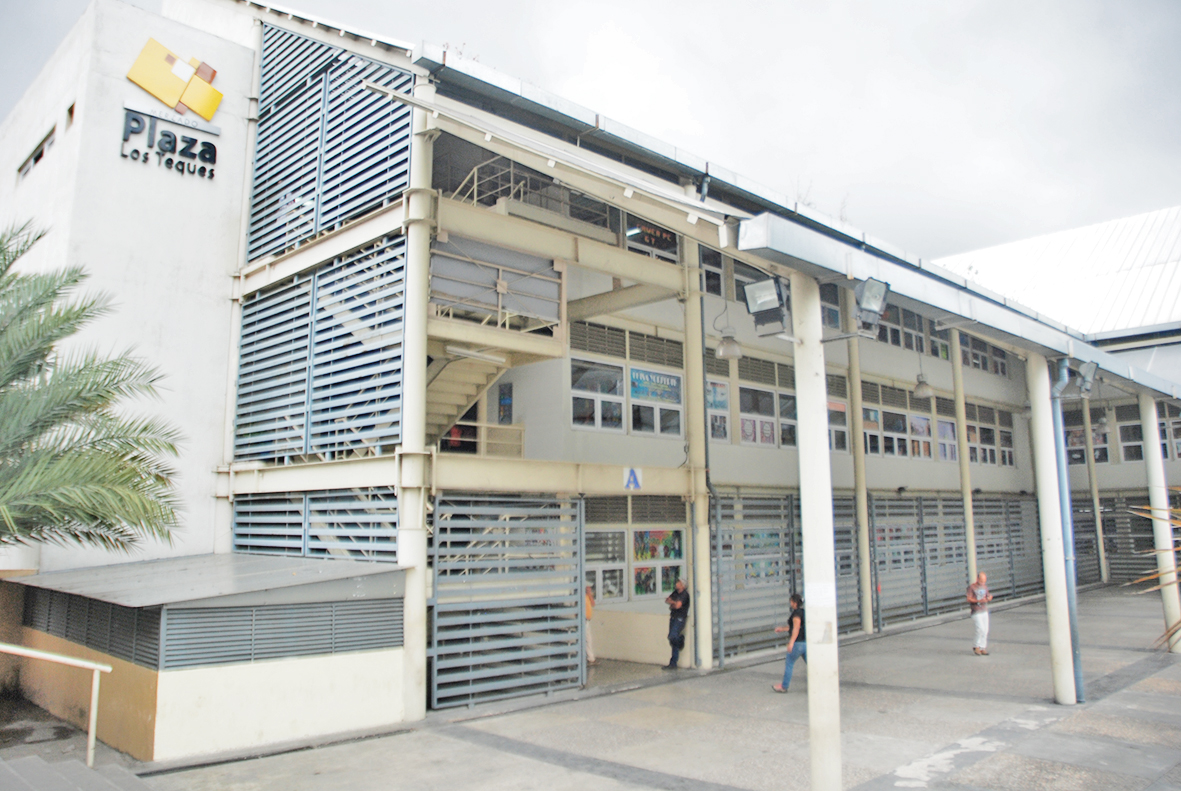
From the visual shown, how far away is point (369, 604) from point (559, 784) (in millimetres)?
3539

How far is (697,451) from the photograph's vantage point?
14367 mm

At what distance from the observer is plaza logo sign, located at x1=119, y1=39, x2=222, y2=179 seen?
1455 cm

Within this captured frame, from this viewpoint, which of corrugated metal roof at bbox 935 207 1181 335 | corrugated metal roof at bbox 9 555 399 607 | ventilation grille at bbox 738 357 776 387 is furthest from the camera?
corrugated metal roof at bbox 935 207 1181 335

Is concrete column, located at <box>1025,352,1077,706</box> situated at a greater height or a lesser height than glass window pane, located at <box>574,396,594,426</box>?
lesser

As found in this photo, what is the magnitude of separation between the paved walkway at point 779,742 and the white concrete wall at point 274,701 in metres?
0.43

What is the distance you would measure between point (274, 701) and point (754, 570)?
939 centimetres

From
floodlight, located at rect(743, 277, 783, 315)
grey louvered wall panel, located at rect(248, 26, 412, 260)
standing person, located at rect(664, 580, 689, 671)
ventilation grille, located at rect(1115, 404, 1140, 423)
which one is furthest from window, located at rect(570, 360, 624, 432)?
ventilation grille, located at rect(1115, 404, 1140, 423)

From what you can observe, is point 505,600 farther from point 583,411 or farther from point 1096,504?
point 1096,504

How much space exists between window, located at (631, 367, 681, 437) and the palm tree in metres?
9.27

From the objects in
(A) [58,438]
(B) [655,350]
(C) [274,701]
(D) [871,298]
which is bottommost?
(C) [274,701]

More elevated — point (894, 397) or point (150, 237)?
point (150, 237)

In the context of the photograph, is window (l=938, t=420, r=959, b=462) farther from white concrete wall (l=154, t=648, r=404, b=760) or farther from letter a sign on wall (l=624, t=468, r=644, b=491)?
white concrete wall (l=154, t=648, r=404, b=760)

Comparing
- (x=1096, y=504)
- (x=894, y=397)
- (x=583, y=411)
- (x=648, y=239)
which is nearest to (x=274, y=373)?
(x=583, y=411)

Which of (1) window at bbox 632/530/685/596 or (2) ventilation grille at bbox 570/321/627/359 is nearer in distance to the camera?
(2) ventilation grille at bbox 570/321/627/359
